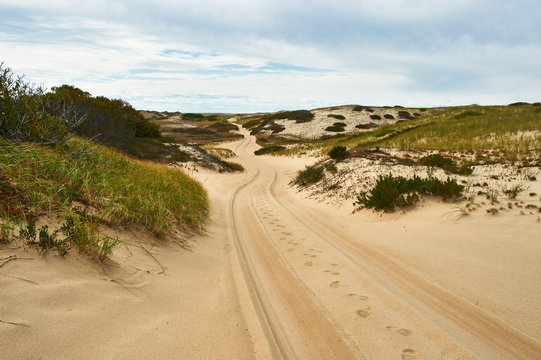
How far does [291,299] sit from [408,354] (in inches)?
53.9

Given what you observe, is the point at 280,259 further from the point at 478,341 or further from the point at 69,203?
the point at 69,203

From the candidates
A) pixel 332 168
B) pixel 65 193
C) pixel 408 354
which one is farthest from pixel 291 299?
pixel 332 168

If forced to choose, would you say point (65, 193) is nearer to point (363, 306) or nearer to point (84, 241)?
point (84, 241)

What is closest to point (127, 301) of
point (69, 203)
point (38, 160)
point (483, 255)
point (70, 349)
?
point (70, 349)

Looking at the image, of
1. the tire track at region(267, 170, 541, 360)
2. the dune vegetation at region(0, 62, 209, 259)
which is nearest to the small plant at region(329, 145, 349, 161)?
the dune vegetation at region(0, 62, 209, 259)

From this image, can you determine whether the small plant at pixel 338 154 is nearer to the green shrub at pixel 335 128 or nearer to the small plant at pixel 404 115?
the green shrub at pixel 335 128

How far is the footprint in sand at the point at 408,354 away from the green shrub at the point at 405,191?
16.8 feet

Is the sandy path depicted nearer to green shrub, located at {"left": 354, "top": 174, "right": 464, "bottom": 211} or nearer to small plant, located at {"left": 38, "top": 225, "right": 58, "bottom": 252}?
green shrub, located at {"left": 354, "top": 174, "right": 464, "bottom": 211}

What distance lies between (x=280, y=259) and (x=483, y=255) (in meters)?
3.20

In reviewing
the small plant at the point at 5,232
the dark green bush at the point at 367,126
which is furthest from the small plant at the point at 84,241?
the dark green bush at the point at 367,126

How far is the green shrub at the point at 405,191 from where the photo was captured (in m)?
6.84

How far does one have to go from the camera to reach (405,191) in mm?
7566

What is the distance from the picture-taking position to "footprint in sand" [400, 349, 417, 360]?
2441 mm

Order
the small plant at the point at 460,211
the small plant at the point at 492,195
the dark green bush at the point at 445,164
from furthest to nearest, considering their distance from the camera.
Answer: the dark green bush at the point at 445,164, the small plant at the point at 492,195, the small plant at the point at 460,211
